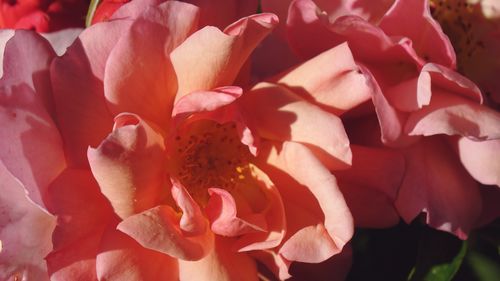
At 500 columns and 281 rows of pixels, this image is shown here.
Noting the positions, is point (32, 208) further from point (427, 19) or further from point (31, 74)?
point (427, 19)

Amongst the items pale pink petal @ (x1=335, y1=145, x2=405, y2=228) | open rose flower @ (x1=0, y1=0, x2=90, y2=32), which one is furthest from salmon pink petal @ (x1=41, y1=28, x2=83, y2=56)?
pale pink petal @ (x1=335, y1=145, x2=405, y2=228)

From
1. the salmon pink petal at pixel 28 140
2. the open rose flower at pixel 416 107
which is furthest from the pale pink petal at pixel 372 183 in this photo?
the salmon pink petal at pixel 28 140

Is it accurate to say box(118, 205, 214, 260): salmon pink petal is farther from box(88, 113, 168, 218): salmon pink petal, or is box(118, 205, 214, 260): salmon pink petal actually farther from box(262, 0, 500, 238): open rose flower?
box(262, 0, 500, 238): open rose flower

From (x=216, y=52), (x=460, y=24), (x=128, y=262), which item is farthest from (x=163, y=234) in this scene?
(x=460, y=24)

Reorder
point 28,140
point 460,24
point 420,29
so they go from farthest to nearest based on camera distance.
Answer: point 460,24
point 420,29
point 28,140

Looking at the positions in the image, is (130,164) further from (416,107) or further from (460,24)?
(460,24)

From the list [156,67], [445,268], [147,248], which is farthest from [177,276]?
[445,268]

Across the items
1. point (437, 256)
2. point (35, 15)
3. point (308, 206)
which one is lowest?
point (437, 256)
